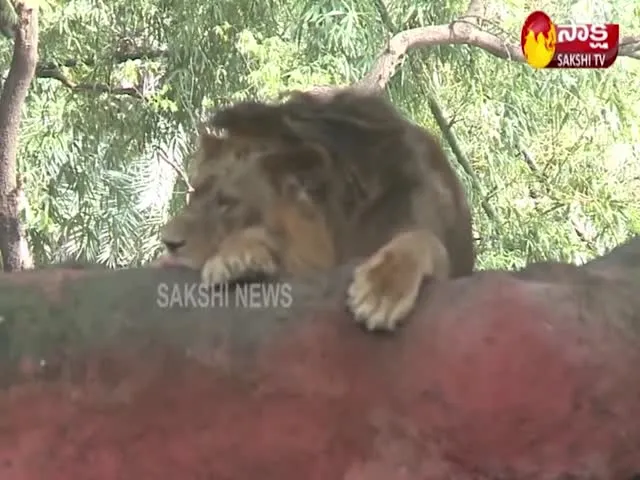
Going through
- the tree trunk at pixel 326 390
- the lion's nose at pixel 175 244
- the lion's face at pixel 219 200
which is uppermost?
the lion's face at pixel 219 200

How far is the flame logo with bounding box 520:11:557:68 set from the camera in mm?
3533

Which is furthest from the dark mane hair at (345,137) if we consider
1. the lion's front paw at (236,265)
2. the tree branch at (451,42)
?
the tree branch at (451,42)

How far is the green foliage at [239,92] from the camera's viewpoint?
3.55m

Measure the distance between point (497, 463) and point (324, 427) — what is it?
178 millimetres

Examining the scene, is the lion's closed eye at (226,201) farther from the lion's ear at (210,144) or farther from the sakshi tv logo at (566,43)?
the sakshi tv logo at (566,43)

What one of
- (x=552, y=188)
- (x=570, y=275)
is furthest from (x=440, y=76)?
(x=570, y=275)

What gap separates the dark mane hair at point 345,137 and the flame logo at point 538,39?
2089mm

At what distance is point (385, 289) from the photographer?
111 centimetres

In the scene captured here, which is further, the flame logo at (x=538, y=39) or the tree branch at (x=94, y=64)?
the tree branch at (x=94, y=64)

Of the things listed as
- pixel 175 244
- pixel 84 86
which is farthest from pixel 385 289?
pixel 84 86
